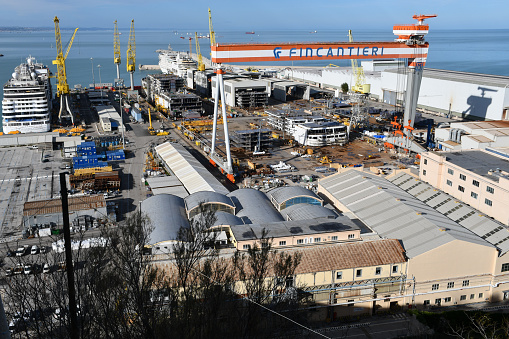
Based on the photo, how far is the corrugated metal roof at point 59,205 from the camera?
66.7ft

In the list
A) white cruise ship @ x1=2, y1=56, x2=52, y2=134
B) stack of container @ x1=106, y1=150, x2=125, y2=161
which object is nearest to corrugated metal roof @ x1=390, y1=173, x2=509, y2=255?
stack of container @ x1=106, y1=150, x2=125, y2=161

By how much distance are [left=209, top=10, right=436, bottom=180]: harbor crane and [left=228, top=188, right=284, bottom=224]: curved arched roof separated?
5.85 meters

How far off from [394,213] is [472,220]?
2.84 meters

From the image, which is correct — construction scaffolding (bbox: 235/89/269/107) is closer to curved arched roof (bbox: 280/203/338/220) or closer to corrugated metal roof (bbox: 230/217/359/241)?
curved arched roof (bbox: 280/203/338/220)

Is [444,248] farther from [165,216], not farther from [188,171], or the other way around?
[188,171]

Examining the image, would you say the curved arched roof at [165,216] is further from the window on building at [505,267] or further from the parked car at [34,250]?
the window on building at [505,267]

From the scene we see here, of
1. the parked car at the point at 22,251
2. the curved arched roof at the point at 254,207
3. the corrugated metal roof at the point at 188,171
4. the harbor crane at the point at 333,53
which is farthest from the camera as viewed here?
the harbor crane at the point at 333,53

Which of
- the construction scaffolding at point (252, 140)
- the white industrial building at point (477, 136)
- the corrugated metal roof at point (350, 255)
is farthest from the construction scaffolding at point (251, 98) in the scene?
the corrugated metal roof at point (350, 255)

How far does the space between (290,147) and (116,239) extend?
26404mm

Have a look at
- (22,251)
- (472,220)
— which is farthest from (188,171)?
(472,220)

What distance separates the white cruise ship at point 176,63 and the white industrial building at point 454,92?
26401 millimetres

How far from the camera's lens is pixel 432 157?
66.3 ft

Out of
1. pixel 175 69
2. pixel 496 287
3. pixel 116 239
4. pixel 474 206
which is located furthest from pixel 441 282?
pixel 175 69

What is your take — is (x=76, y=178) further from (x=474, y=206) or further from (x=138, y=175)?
(x=474, y=206)
